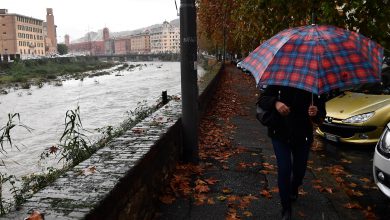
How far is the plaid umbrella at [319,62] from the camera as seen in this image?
329cm

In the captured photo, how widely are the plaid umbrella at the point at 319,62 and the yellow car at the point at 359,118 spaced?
3.64 metres

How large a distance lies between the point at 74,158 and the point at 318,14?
5842 millimetres

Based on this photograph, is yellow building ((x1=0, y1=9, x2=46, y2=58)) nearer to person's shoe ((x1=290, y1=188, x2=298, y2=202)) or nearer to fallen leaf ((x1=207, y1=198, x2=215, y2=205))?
fallen leaf ((x1=207, y1=198, x2=215, y2=205))

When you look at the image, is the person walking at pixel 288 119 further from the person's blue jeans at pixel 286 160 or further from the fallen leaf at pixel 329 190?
the fallen leaf at pixel 329 190

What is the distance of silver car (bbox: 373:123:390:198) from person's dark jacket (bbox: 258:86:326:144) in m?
1.14

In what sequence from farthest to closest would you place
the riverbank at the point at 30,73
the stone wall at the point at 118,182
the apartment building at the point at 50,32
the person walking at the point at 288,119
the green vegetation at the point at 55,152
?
the apartment building at the point at 50,32
the riverbank at the point at 30,73
the green vegetation at the point at 55,152
the person walking at the point at 288,119
the stone wall at the point at 118,182

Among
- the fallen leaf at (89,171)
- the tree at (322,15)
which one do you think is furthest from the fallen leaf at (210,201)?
the tree at (322,15)

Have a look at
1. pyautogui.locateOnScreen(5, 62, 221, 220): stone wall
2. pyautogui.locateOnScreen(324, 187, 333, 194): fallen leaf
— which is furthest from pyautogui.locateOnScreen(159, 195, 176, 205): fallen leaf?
pyautogui.locateOnScreen(324, 187, 333, 194): fallen leaf

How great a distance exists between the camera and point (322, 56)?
3.33 meters

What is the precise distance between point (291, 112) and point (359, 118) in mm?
3857

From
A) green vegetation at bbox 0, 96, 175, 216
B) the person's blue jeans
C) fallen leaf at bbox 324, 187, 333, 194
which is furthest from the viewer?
green vegetation at bbox 0, 96, 175, 216

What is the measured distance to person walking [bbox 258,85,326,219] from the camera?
360 cm

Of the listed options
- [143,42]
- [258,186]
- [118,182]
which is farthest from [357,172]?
[143,42]

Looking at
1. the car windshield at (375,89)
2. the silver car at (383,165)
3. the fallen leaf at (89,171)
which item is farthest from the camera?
the car windshield at (375,89)
